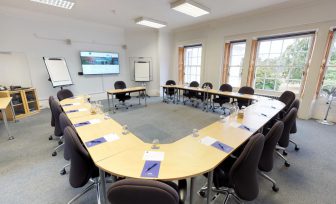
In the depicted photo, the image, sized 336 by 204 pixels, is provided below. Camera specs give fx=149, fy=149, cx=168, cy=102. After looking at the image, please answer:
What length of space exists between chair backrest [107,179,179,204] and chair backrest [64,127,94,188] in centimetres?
74

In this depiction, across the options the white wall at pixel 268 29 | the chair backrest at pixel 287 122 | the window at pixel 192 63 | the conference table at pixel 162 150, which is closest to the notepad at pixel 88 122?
the conference table at pixel 162 150

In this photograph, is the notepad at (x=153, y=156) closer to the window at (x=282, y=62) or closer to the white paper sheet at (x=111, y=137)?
the white paper sheet at (x=111, y=137)

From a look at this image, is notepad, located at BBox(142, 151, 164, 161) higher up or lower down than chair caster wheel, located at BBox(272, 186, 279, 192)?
higher up

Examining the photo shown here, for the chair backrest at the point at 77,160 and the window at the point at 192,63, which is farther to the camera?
the window at the point at 192,63

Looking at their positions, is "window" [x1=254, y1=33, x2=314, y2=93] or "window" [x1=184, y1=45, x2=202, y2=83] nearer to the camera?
"window" [x1=254, y1=33, x2=314, y2=93]

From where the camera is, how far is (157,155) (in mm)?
1399

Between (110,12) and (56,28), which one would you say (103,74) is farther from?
(110,12)

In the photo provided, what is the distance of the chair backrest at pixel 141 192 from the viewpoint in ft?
2.52

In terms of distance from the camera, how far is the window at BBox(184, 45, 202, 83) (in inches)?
272

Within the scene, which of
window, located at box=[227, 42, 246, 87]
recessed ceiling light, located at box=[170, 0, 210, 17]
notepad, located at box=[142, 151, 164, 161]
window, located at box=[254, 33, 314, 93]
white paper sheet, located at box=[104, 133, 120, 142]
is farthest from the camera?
window, located at box=[227, 42, 246, 87]

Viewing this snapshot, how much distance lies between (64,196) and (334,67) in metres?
6.30

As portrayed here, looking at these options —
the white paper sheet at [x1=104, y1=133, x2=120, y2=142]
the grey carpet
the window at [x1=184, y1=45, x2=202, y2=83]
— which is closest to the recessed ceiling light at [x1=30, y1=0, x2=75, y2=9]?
the grey carpet

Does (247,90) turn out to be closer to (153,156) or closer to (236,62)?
(236,62)

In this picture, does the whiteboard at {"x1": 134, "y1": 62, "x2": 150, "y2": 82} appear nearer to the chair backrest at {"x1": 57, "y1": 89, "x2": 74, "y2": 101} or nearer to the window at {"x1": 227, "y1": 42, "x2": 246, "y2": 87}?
the chair backrest at {"x1": 57, "y1": 89, "x2": 74, "y2": 101}
